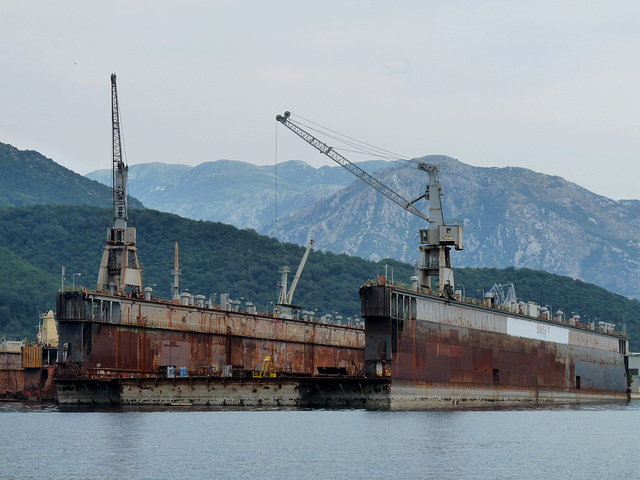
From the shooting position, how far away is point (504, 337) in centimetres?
15000

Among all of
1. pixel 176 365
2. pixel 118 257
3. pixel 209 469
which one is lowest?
pixel 209 469

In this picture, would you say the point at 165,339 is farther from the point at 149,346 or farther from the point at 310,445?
the point at 310,445

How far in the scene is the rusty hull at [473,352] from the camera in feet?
412

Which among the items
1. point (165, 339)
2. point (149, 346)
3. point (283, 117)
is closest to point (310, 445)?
point (149, 346)

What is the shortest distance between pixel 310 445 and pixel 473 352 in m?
59.7

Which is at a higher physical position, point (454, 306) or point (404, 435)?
point (454, 306)

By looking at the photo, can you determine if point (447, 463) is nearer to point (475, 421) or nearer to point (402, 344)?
point (475, 421)

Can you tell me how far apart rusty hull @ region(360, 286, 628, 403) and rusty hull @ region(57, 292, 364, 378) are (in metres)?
19.7

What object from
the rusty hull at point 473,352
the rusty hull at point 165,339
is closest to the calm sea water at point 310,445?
the rusty hull at point 165,339

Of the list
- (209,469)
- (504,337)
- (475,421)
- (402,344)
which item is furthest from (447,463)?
(504,337)

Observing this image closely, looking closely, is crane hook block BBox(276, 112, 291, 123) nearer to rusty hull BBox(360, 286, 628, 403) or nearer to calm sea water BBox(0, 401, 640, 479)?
rusty hull BBox(360, 286, 628, 403)

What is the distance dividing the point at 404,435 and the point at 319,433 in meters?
7.37

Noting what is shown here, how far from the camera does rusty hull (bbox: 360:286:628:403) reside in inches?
4946

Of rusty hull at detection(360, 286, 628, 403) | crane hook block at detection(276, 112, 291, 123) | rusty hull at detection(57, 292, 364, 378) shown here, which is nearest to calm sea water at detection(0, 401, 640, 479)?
rusty hull at detection(57, 292, 364, 378)
